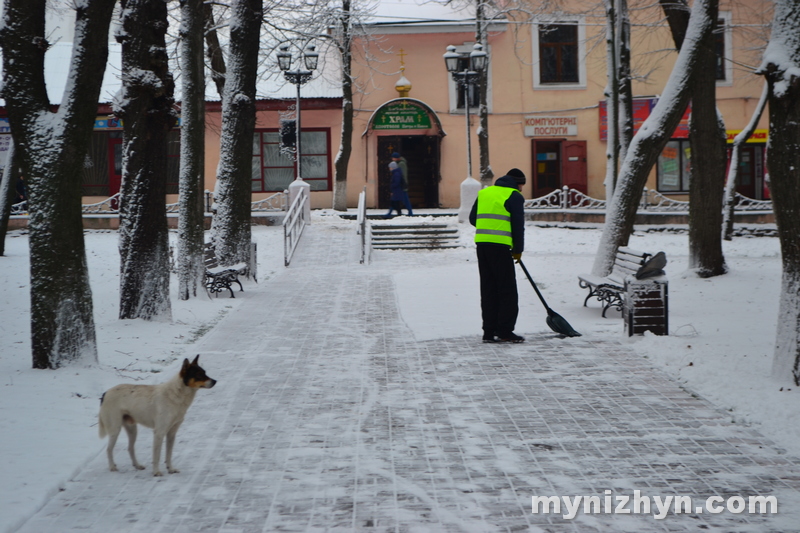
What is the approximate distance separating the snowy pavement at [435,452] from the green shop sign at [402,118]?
20944mm

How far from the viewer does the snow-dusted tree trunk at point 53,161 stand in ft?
24.3

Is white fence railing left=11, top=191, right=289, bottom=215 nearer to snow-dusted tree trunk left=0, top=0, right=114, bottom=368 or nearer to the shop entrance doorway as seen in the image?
the shop entrance doorway

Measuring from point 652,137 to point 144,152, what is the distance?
24.3 feet

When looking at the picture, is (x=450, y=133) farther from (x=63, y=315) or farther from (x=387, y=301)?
(x=63, y=315)

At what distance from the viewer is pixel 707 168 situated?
47.4 feet

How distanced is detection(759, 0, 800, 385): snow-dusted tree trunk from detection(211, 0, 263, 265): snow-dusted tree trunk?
1009 centimetres

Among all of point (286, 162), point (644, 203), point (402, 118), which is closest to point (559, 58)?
point (402, 118)

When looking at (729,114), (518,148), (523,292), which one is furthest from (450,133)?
(523,292)

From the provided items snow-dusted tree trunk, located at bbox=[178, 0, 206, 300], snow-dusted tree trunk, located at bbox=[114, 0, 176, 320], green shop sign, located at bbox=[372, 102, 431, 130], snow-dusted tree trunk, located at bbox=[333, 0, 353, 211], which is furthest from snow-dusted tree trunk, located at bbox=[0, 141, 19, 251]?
green shop sign, located at bbox=[372, 102, 431, 130]

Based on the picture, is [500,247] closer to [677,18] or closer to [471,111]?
[677,18]

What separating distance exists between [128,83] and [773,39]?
6.98 metres

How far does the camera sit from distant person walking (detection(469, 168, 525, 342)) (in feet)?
29.4

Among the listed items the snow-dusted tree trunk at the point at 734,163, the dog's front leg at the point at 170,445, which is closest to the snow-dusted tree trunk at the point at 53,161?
the dog's front leg at the point at 170,445

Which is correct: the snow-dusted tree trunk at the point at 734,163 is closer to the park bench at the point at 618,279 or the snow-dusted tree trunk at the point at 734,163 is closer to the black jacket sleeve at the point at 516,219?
the park bench at the point at 618,279
